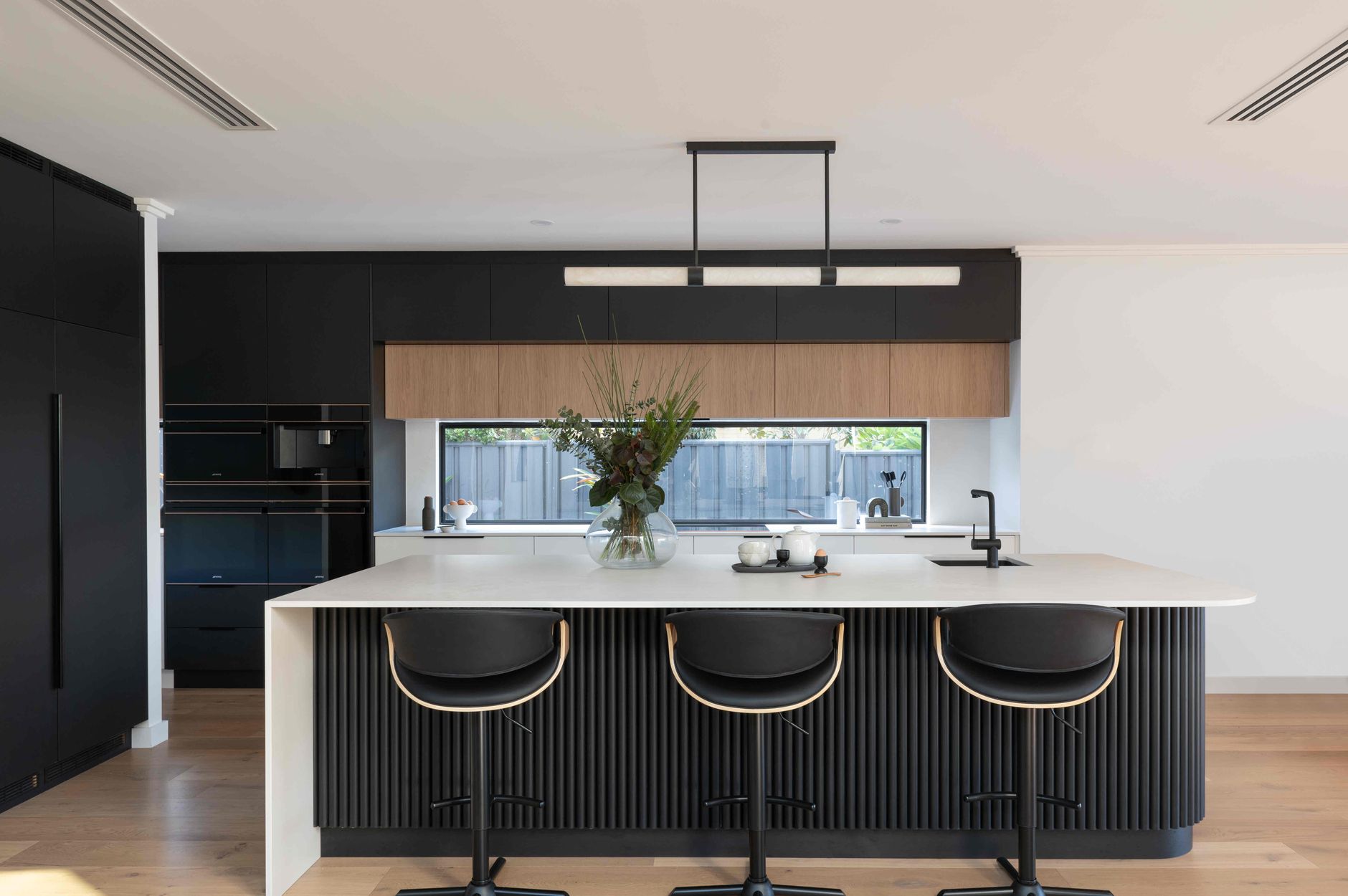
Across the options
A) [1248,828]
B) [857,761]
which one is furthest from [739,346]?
[1248,828]

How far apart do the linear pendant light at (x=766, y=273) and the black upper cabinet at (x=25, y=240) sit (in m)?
2.09

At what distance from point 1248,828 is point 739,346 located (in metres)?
3.31

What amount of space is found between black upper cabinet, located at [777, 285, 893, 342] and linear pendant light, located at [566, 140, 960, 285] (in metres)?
1.82

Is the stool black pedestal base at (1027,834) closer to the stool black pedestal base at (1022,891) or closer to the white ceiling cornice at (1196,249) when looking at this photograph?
the stool black pedestal base at (1022,891)

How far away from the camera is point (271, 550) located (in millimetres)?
5152

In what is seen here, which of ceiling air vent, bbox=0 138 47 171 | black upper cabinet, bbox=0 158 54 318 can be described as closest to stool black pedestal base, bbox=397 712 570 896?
black upper cabinet, bbox=0 158 54 318

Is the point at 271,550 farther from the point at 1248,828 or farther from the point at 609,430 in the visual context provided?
the point at 1248,828

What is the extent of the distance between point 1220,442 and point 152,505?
5564mm

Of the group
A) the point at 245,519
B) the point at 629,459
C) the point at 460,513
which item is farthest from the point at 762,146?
the point at 245,519

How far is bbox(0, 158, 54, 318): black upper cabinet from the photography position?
3.34 metres

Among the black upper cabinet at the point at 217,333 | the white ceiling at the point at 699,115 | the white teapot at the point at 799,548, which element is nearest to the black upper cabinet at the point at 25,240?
the white ceiling at the point at 699,115

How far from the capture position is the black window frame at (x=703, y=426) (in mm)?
5785

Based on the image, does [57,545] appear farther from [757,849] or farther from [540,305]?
[757,849]

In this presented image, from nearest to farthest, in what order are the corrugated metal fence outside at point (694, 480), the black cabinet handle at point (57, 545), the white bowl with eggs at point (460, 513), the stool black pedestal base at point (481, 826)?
the stool black pedestal base at point (481, 826), the black cabinet handle at point (57, 545), the white bowl with eggs at point (460, 513), the corrugated metal fence outside at point (694, 480)
